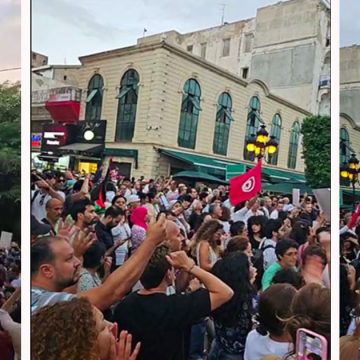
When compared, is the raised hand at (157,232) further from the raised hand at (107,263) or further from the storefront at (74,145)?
the storefront at (74,145)

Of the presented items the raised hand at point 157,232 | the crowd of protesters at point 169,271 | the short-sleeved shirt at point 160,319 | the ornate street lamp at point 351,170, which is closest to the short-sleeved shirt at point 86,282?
the crowd of protesters at point 169,271

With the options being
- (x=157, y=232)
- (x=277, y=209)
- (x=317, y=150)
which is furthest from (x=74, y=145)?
(x=317, y=150)

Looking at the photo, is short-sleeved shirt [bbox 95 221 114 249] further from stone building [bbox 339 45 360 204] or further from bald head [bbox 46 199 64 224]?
stone building [bbox 339 45 360 204]

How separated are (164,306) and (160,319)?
43mm

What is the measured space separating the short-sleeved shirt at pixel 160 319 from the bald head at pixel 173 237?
0.16m

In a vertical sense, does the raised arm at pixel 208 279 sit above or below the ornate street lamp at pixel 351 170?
below

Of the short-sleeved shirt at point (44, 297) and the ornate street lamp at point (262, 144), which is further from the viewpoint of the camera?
the ornate street lamp at point (262, 144)

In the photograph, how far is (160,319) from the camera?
1.57 meters

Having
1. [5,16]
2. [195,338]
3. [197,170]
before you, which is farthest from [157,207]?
[5,16]

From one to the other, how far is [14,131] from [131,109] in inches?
15.0

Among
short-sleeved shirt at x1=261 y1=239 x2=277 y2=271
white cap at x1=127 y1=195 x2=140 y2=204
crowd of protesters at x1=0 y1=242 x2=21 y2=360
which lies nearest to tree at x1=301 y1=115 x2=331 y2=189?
short-sleeved shirt at x1=261 y1=239 x2=277 y2=271

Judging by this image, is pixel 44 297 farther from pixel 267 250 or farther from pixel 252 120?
pixel 252 120

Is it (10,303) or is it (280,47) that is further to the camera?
(280,47)

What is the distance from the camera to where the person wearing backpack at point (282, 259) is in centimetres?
160
